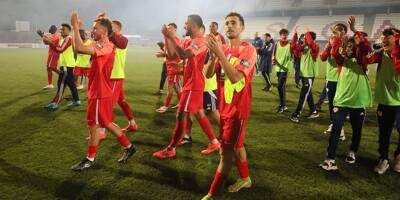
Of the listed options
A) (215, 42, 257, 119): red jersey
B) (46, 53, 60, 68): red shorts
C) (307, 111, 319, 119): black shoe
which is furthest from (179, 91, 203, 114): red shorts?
(46, 53, 60, 68): red shorts

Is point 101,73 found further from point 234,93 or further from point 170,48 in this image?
point 234,93

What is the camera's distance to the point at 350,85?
423 centimetres

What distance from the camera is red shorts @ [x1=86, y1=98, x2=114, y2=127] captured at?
4.03m

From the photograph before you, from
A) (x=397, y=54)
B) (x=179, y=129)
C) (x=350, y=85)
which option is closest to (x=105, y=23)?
(x=179, y=129)

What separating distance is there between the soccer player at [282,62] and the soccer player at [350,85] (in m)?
3.34

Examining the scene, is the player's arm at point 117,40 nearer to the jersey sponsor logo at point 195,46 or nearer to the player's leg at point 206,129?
the jersey sponsor logo at point 195,46

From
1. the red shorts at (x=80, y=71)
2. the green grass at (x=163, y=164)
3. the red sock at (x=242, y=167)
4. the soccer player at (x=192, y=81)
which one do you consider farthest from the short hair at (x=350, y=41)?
the red shorts at (x=80, y=71)

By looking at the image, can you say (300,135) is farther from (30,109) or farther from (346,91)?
(30,109)

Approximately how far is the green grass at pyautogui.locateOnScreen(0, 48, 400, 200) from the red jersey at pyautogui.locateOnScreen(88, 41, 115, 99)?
1072mm

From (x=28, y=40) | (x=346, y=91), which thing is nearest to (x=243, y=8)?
(x=28, y=40)

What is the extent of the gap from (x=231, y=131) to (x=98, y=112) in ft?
6.46

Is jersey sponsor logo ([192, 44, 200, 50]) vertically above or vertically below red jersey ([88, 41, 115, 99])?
above

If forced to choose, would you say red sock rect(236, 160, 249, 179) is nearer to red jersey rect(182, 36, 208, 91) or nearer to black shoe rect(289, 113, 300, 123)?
red jersey rect(182, 36, 208, 91)

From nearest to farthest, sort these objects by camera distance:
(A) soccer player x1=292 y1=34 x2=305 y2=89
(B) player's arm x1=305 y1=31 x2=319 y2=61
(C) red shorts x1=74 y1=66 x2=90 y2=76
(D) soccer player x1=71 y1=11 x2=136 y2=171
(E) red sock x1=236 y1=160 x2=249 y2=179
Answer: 1. (E) red sock x1=236 y1=160 x2=249 y2=179
2. (D) soccer player x1=71 y1=11 x2=136 y2=171
3. (B) player's arm x1=305 y1=31 x2=319 y2=61
4. (A) soccer player x1=292 y1=34 x2=305 y2=89
5. (C) red shorts x1=74 y1=66 x2=90 y2=76
